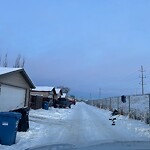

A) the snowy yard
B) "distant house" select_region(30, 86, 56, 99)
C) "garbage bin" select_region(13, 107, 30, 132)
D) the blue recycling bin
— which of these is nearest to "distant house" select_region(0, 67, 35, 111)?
the snowy yard

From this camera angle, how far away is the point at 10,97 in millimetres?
27406

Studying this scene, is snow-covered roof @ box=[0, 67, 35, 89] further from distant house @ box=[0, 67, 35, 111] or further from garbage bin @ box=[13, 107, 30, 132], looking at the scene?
garbage bin @ box=[13, 107, 30, 132]

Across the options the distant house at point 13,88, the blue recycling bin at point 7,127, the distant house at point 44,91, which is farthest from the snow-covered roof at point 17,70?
the distant house at point 44,91

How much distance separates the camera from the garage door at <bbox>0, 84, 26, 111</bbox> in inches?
991

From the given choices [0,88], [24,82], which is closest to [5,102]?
[0,88]

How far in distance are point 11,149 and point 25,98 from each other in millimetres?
23049

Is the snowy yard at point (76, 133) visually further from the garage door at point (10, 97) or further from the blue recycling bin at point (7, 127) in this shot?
the garage door at point (10, 97)

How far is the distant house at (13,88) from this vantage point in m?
25.5

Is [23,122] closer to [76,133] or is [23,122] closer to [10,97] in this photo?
[76,133]

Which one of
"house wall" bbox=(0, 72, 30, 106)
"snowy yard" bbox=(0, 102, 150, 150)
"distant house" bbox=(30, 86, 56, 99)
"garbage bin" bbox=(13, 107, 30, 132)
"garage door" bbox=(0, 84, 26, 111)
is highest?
"distant house" bbox=(30, 86, 56, 99)

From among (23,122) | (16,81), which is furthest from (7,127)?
(16,81)

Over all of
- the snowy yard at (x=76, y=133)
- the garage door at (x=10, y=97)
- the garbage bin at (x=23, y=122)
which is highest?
the garage door at (x=10, y=97)

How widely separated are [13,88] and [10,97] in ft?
5.21

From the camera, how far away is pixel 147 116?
23.9 m
